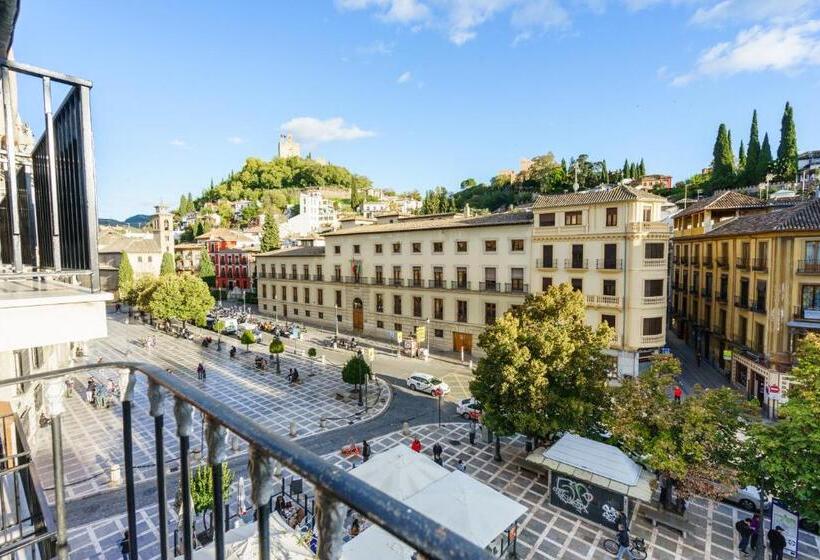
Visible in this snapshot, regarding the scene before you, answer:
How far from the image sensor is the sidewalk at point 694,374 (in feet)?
92.5

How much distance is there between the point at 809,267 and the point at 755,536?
17.1 metres

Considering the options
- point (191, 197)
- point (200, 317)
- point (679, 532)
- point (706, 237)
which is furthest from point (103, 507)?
point (191, 197)

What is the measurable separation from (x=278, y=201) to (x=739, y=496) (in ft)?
401

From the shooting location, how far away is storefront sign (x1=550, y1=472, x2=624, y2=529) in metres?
13.7

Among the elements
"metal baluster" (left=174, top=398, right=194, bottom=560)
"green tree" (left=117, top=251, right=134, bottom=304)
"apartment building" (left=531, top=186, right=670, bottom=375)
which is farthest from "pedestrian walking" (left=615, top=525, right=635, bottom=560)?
"green tree" (left=117, top=251, right=134, bottom=304)

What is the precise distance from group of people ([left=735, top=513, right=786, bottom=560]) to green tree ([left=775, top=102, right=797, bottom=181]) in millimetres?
61063

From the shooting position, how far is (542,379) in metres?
16.4

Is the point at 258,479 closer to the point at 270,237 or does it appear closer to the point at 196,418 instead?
the point at 196,418

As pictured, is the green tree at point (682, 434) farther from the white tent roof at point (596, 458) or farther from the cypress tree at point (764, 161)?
the cypress tree at point (764, 161)

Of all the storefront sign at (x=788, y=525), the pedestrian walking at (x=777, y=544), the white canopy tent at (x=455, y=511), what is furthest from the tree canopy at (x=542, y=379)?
the pedestrian walking at (x=777, y=544)

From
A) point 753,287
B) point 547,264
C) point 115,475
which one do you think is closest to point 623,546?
point 115,475

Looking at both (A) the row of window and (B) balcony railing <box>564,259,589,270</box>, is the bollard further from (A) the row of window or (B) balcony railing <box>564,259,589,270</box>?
(B) balcony railing <box>564,259,589,270</box>

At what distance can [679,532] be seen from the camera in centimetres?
1371

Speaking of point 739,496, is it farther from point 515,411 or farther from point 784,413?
point 515,411
